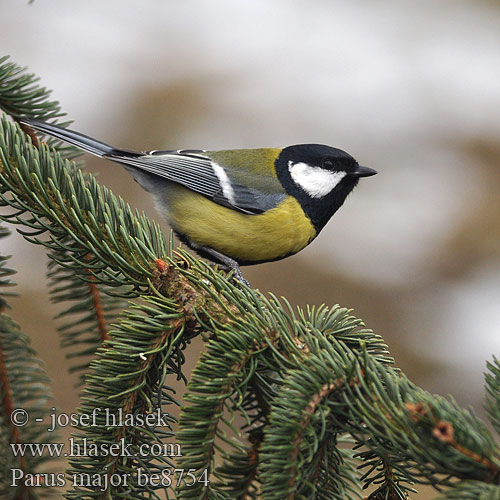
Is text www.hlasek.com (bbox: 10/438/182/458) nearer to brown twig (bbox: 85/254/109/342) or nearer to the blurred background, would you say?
brown twig (bbox: 85/254/109/342)

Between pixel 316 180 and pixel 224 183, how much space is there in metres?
0.34

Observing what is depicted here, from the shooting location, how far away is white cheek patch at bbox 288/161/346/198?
2.32m

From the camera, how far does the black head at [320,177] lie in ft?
7.50

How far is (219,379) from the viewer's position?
3.45 feet

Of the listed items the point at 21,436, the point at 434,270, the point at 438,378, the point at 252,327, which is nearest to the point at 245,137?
the point at 434,270

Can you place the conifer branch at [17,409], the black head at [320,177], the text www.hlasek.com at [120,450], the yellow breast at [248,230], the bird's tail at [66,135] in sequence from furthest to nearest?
the black head at [320,177], the yellow breast at [248,230], the bird's tail at [66,135], the conifer branch at [17,409], the text www.hlasek.com at [120,450]

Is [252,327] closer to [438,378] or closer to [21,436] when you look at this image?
[21,436]

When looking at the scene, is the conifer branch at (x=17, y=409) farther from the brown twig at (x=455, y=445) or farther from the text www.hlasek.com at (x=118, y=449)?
the brown twig at (x=455, y=445)

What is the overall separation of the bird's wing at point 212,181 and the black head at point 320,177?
65 millimetres

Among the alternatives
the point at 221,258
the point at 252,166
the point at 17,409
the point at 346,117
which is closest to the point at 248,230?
the point at 221,258

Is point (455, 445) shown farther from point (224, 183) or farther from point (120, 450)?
point (224, 183)

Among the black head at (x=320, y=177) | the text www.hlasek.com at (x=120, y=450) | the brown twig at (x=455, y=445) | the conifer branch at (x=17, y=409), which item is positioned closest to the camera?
the brown twig at (x=455, y=445)

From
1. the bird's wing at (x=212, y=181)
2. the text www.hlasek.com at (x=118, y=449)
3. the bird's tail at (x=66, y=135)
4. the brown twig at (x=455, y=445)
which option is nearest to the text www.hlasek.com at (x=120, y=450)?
the text www.hlasek.com at (x=118, y=449)

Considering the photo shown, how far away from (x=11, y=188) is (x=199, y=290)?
50cm
